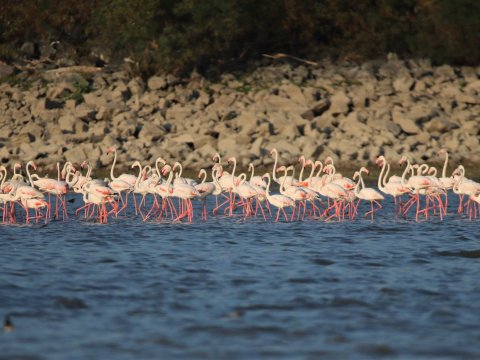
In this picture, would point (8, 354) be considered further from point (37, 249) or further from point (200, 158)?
point (200, 158)

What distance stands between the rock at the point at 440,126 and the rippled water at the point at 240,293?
48.7 ft

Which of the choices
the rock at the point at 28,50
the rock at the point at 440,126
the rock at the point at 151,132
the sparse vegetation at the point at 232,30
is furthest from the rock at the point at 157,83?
the rock at the point at 440,126

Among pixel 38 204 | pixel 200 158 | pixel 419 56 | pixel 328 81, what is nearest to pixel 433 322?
pixel 38 204

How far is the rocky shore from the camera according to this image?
101 feet

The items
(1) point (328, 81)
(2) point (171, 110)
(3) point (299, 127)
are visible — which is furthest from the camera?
(1) point (328, 81)

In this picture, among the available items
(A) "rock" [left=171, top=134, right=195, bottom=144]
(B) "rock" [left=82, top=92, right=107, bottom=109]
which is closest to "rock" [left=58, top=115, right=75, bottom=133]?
(B) "rock" [left=82, top=92, right=107, bottom=109]

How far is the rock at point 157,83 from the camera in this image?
38.4 meters

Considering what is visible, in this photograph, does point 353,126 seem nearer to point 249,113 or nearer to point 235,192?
point 249,113

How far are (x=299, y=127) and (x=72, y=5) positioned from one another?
51.2ft

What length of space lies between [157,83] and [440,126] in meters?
10.7

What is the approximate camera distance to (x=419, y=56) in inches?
1628

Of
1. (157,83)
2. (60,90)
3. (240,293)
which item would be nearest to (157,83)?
(157,83)

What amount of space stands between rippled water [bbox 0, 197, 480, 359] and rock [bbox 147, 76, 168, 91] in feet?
65.6

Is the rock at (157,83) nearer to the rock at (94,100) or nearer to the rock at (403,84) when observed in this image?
the rock at (94,100)
